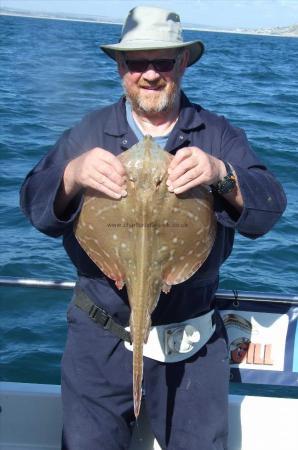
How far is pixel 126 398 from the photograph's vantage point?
10.5 feet

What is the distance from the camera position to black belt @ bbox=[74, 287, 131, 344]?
10.3 ft

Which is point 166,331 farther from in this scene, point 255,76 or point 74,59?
point 74,59

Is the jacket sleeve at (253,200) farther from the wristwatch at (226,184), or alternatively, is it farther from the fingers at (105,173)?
the fingers at (105,173)

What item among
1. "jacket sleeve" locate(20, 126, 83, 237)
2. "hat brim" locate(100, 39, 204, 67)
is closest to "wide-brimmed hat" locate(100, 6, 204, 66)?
"hat brim" locate(100, 39, 204, 67)

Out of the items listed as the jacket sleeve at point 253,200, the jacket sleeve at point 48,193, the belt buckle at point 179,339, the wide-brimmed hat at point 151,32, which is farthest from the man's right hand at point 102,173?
the belt buckle at point 179,339

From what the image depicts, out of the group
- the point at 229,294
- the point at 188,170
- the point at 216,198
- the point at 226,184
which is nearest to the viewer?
the point at 188,170

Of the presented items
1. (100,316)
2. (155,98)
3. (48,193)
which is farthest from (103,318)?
(155,98)

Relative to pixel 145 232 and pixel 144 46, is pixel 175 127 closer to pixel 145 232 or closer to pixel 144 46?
pixel 144 46

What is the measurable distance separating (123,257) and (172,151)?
633mm

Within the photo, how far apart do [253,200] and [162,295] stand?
Answer: 25.0 inches

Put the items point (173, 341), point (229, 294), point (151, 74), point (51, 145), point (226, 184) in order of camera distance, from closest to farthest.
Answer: point (226, 184) < point (151, 74) < point (173, 341) < point (229, 294) < point (51, 145)

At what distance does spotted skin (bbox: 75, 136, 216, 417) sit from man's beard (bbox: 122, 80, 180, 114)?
46 cm

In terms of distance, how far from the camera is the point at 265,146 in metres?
14.6

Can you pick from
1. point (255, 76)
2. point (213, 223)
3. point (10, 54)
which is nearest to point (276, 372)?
point (213, 223)
